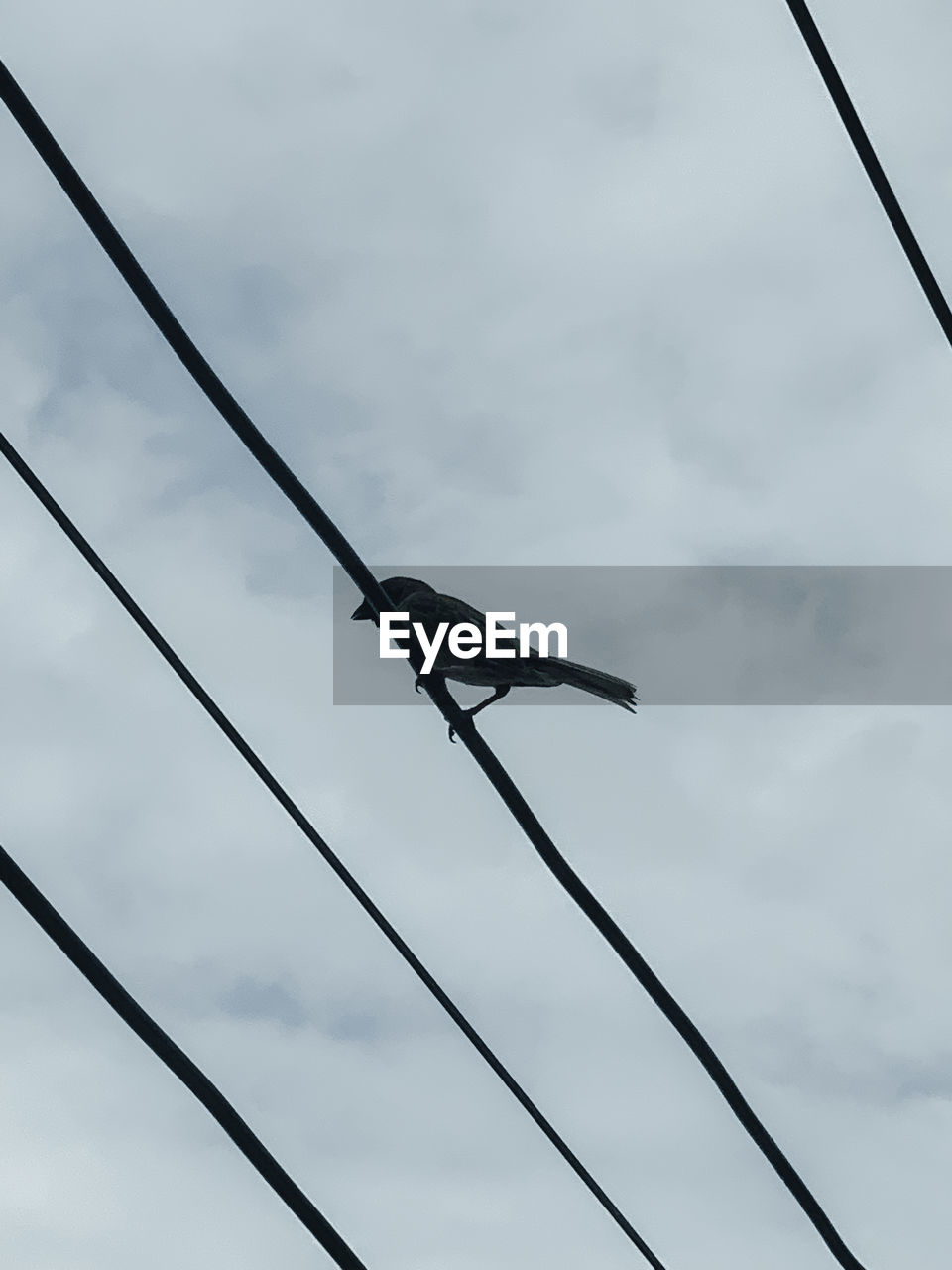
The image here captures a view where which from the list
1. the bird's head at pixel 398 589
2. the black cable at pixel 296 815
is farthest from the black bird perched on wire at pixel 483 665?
the black cable at pixel 296 815

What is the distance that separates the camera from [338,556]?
395cm

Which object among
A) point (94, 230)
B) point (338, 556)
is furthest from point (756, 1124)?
point (94, 230)

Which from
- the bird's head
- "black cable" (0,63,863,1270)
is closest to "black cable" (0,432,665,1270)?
"black cable" (0,63,863,1270)

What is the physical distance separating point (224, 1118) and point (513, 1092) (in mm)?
1220

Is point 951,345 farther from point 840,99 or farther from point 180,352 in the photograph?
point 180,352

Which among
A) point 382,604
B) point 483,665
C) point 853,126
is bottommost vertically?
point 382,604

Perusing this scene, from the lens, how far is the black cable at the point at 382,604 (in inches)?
125

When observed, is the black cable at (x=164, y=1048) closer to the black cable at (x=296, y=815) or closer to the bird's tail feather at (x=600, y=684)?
the black cable at (x=296, y=815)

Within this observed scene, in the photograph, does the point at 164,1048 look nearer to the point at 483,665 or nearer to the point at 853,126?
the point at 853,126

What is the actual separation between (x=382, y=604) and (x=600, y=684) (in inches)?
119

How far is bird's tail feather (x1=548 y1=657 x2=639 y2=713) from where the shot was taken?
7168 millimetres

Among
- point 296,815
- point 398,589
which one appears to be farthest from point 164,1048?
point 398,589

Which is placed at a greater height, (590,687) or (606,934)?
(590,687)

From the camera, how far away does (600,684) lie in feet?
23.7
